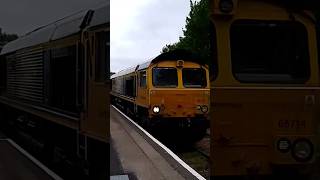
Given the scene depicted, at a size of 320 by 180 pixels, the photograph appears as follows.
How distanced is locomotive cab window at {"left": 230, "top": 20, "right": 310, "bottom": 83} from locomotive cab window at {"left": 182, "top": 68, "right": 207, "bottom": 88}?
108 mm

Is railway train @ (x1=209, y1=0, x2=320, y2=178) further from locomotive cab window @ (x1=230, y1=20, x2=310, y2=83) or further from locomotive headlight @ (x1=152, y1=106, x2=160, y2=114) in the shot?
locomotive headlight @ (x1=152, y1=106, x2=160, y2=114)

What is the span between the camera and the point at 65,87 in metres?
1.45

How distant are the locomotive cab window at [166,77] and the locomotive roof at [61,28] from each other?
0.93 ft

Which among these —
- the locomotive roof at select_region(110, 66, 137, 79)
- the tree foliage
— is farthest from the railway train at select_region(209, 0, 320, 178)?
the tree foliage

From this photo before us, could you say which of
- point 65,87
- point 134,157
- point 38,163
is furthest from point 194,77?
point 38,163

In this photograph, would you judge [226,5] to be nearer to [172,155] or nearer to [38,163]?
[172,155]

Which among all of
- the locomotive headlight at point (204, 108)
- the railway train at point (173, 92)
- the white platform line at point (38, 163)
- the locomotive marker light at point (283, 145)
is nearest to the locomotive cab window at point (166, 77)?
the railway train at point (173, 92)

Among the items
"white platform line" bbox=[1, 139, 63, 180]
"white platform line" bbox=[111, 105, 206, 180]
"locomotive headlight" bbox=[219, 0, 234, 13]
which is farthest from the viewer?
"white platform line" bbox=[1, 139, 63, 180]

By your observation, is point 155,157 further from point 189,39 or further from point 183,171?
point 189,39

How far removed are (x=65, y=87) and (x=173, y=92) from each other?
40cm

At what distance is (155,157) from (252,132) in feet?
1.16

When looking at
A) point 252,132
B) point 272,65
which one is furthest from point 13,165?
point 272,65

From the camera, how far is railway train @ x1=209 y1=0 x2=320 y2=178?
1.31m

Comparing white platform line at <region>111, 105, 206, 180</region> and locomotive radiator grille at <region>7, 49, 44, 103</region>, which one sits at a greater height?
locomotive radiator grille at <region>7, 49, 44, 103</region>
